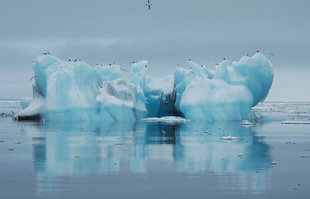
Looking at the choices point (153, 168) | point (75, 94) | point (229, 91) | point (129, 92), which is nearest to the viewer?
point (153, 168)

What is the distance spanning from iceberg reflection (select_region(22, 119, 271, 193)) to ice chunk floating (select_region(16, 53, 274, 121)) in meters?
10.2

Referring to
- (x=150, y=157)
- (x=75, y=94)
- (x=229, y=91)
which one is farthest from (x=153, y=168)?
(x=229, y=91)

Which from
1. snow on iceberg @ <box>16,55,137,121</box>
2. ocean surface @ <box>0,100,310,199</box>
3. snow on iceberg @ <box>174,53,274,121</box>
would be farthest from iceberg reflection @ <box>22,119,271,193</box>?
snow on iceberg @ <box>174,53,274,121</box>

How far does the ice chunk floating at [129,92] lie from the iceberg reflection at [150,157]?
400 inches

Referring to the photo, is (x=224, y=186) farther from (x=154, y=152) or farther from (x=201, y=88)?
(x=201, y=88)

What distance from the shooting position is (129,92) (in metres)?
33.3

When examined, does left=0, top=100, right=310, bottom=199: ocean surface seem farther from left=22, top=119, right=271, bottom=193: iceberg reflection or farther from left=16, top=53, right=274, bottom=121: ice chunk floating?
left=16, top=53, right=274, bottom=121: ice chunk floating

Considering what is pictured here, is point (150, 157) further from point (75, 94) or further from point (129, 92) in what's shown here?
point (129, 92)

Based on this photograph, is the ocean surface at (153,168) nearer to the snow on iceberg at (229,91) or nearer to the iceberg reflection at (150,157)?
the iceberg reflection at (150,157)

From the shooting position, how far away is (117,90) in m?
33.3

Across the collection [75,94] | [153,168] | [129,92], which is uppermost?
[129,92]

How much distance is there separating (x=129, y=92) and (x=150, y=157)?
63.1ft

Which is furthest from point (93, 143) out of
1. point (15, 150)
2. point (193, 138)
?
point (193, 138)

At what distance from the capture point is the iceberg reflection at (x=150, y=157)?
37.6 feet
